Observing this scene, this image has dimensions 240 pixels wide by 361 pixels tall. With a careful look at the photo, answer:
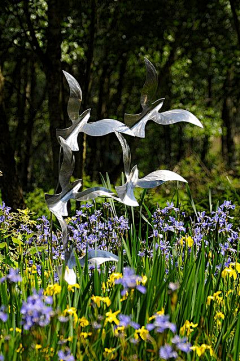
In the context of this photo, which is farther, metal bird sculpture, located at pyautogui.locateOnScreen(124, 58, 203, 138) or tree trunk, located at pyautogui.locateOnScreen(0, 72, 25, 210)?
tree trunk, located at pyautogui.locateOnScreen(0, 72, 25, 210)

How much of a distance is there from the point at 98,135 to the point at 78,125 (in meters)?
0.18

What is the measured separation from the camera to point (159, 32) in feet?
33.9

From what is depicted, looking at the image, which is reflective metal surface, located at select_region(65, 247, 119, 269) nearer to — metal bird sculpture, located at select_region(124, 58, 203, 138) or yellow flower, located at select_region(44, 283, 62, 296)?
yellow flower, located at select_region(44, 283, 62, 296)

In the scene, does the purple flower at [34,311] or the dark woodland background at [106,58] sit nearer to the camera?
the purple flower at [34,311]

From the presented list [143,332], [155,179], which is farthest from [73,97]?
[143,332]

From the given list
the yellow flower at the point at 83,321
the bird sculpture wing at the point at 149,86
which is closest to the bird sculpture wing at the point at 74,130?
the bird sculpture wing at the point at 149,86

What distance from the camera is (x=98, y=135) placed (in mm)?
3191

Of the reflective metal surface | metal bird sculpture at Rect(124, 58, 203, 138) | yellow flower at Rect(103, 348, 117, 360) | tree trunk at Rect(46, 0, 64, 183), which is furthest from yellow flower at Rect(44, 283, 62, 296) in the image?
tree trunk at Rect(46, 0, 64, 183)

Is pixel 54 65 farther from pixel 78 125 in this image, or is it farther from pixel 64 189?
pixel 64 189

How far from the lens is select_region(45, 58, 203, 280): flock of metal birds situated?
308 centimetres

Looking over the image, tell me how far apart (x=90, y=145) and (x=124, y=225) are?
1033 cm

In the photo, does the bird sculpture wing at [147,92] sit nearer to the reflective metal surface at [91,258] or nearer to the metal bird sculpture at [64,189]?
the metal bird sculpture at [64,189]

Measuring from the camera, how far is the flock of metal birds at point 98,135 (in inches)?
121

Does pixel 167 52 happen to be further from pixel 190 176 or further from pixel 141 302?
pixel 141 302
